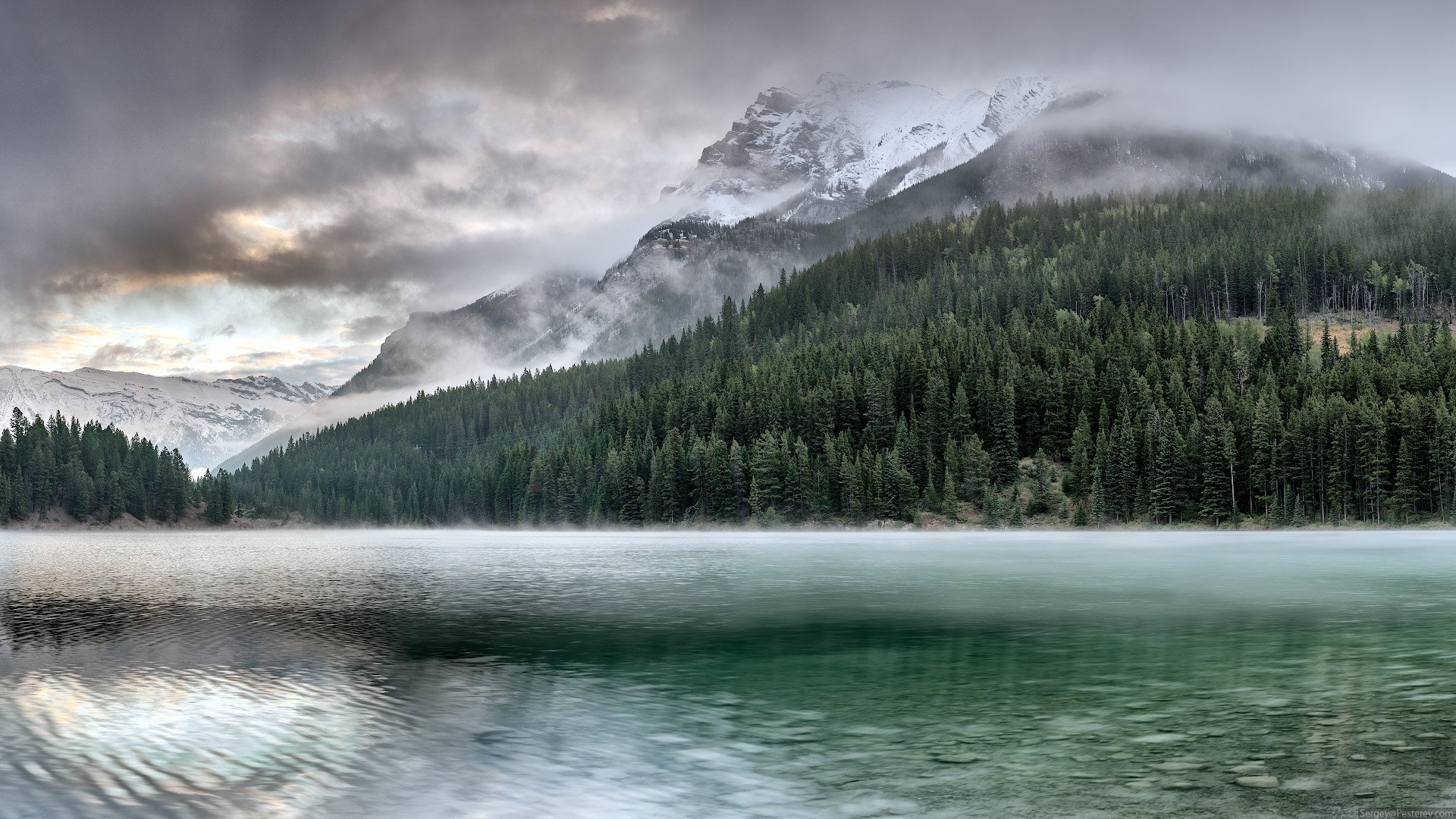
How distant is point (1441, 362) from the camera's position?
520 ft

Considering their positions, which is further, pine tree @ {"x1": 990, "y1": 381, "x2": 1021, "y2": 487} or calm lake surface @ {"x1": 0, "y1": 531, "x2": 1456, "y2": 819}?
pine tree @ {"x1": 990, "y1": 381, "x2": 1021, "y2": 487}

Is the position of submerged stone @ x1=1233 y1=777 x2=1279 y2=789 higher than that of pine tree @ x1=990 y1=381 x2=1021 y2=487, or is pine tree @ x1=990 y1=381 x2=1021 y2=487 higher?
pine tree @ x1=990 y1=381 x2=1021 y2=487

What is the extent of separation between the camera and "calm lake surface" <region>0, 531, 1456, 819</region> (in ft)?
54.1

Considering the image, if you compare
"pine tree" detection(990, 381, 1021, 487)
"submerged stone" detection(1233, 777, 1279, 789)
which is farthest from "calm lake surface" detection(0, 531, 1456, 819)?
"pine tree" detection(990, 381, 1021, 487)

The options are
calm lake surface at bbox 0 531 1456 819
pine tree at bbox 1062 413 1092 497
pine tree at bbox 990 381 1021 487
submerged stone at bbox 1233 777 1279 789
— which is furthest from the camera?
pine tree at bbox 990 381 1021 487

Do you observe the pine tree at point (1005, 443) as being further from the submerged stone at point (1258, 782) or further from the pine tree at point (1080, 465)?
the submerged stone at point (1258, 782)

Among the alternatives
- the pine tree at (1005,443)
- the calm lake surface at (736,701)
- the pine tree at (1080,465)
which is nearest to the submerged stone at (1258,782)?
the calm lake surface at (736,701)

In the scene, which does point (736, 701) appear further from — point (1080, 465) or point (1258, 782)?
point (1080, 465)

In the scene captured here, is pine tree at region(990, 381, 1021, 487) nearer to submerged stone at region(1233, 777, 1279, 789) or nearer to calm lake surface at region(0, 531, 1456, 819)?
calm lake surface at region(0, 531, 1456, 819)

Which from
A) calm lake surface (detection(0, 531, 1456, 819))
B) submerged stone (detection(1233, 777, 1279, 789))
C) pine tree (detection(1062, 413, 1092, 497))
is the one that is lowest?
calm lake surface (detection(0, 531, 1456, 819))

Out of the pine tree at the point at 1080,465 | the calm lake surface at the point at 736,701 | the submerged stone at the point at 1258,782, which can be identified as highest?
the pine tree at the point at 1080,465

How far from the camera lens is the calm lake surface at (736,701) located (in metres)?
16.5

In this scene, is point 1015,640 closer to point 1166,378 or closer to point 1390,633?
point 1390,633

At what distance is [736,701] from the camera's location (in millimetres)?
24250
